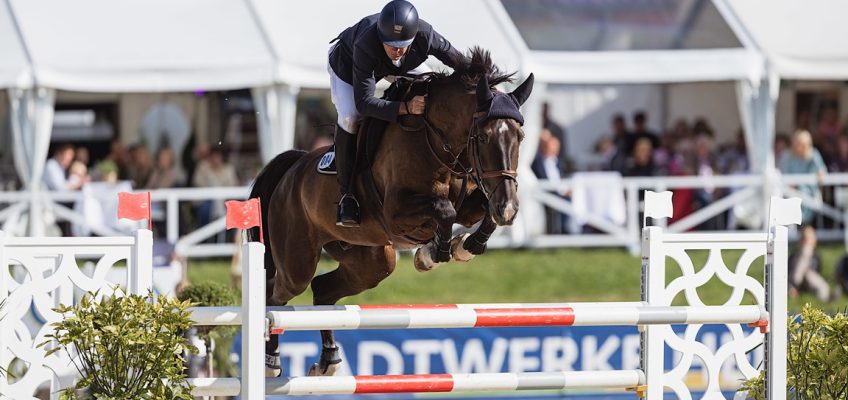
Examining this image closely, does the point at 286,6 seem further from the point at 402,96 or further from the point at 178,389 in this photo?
the point at 178,389

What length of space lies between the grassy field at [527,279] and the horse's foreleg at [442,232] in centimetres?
549

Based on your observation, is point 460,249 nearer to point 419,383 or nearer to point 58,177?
point 419,383

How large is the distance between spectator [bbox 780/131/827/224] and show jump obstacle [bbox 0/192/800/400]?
865 cm

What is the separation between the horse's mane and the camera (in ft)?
18.7

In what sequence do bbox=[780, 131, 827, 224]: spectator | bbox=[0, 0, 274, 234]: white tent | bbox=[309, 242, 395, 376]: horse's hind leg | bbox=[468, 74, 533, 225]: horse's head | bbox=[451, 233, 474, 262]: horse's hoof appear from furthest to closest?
1. bbox=[780, 131, 827, 224]: spectator
2. bbox=[0, 0, 274, 234]: white tent
3. bbox=[309, 242, 395, 376]: horse's hind leg
4. bbox=[451, 233, 474, 262]: horse's hoof
5. bbox=[468, 74, 533, 225]: horse's head

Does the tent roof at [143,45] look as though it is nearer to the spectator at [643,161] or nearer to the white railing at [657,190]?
the white railing at [657,190]

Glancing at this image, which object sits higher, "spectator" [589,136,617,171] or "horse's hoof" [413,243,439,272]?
"spectator" [589,136,617,171]

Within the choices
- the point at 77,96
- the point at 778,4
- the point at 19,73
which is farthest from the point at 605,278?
the point at 77,96

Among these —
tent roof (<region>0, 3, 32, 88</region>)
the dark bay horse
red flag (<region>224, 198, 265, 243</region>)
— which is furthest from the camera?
tent roof (<region>0, 3, 32, 88</region>)

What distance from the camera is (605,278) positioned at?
12.4 metres

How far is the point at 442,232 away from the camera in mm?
5695

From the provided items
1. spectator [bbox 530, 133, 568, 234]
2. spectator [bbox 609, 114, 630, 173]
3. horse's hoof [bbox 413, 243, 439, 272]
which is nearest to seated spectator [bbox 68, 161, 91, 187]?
spectator [bbox 530, 133, 568, 234]

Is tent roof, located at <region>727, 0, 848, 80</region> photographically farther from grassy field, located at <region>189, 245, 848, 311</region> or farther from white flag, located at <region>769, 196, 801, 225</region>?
white flag, located at <region>769, 196, 801, 225</region>

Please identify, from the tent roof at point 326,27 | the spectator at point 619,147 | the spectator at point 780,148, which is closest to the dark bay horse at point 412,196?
the tent roof at point 326,27
